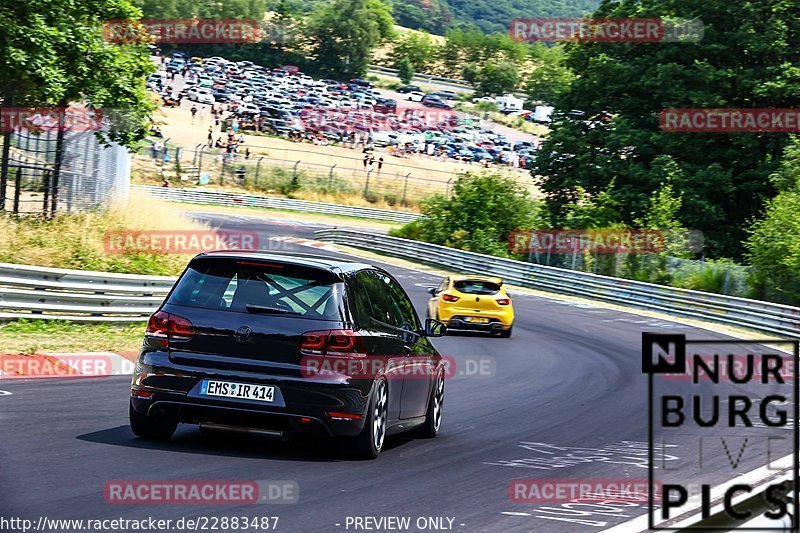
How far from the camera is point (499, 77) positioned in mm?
157375

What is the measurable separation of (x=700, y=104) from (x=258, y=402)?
38581 millimetres

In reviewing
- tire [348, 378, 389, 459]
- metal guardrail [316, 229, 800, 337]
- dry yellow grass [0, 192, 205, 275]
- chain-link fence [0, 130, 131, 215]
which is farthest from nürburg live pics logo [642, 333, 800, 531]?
metal guardrail [316, 229, 800, 337]

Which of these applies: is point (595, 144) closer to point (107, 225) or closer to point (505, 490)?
point (107, 225)

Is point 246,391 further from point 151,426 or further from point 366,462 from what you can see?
point 366,462

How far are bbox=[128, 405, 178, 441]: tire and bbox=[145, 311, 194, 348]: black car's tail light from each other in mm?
614

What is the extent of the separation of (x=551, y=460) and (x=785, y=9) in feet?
130

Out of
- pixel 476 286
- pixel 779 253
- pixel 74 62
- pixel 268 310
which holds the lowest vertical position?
pixel 268 310

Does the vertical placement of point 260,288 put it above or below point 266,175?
below

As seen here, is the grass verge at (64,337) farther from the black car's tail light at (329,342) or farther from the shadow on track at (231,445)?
the black car's tail light at (329,342)

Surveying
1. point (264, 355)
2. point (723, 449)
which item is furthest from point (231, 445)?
point (723, 449)

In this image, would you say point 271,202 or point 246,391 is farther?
point 271,202

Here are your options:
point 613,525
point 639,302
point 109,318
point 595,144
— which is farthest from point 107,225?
point 595,144

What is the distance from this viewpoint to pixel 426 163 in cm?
9369

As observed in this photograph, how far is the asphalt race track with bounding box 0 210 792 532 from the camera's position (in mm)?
7027
